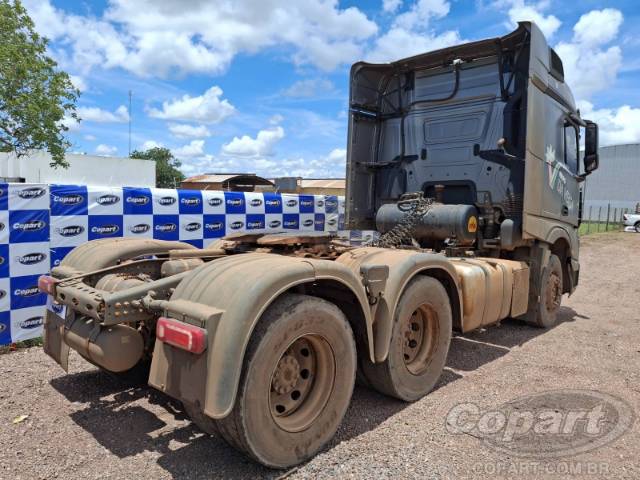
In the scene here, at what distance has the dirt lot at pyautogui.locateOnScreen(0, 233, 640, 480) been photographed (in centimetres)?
296

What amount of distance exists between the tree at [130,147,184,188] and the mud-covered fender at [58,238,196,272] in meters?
69.0

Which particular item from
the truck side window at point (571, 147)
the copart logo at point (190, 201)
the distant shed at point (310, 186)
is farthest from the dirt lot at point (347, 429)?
the distant shed at point (310, 186)

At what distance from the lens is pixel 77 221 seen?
5969 millimetres

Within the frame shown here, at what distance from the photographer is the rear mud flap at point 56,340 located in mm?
3480

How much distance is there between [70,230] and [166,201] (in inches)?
55.1

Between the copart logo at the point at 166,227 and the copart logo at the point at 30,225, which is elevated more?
the copart logo at the point at 30,225

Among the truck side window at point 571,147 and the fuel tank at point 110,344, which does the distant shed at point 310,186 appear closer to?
the truck side window at point 571,147

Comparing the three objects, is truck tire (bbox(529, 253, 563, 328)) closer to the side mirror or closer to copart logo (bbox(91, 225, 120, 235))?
the side mirror

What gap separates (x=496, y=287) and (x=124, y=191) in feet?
15.5

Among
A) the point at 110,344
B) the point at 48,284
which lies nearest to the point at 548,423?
the point at 110,344

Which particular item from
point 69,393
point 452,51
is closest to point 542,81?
point 452,51

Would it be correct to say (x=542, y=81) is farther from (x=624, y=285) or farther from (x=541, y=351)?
(x=624, y=285)

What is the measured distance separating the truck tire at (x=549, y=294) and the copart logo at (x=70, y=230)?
18.9 ft

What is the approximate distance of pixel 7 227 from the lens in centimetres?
531
